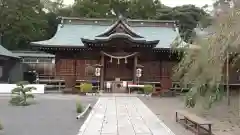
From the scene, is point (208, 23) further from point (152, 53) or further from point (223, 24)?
point (152, 53)

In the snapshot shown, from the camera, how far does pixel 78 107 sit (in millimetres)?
11922

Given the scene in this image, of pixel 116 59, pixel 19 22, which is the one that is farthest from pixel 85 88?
pixel 19 22

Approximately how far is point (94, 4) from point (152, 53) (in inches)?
914

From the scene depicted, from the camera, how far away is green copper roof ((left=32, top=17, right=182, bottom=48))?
2623cm

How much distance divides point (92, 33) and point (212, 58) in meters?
22.7

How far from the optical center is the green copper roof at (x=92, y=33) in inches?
1033

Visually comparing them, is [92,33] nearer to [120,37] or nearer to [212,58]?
[120,37]

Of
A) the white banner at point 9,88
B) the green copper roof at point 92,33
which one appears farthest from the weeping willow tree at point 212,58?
the green copper roof at point 92,33

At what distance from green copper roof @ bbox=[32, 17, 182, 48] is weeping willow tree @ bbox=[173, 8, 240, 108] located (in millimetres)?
14649

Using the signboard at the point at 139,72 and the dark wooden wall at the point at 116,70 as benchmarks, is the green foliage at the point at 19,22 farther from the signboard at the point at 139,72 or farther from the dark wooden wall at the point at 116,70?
the signboard at the point at 139,72

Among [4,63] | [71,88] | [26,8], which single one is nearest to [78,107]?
[71,88]

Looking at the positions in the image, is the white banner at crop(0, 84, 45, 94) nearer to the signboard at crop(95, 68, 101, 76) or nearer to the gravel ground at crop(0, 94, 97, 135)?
the signboard at crop(95, 68, 101, 76)

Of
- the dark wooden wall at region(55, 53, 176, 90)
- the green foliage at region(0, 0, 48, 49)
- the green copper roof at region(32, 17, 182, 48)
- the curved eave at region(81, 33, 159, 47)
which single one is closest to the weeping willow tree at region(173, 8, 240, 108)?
the curved eave at region(81, 33, 159, 47)

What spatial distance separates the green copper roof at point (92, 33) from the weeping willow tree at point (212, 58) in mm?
14649
